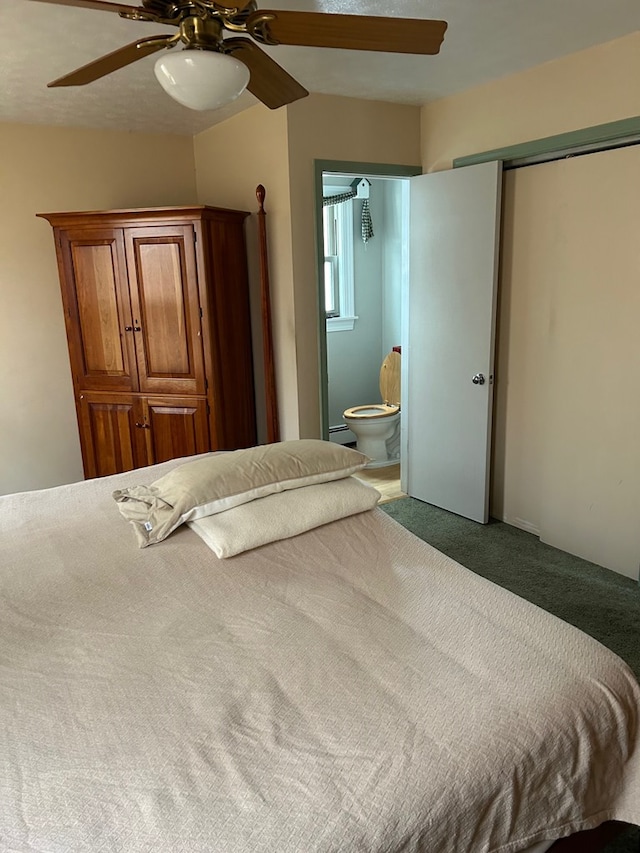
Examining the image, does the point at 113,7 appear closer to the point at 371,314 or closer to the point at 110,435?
the point at 110,435

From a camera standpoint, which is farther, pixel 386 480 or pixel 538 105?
pixel 386 480

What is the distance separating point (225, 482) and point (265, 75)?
1178mm

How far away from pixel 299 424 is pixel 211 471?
1.56m

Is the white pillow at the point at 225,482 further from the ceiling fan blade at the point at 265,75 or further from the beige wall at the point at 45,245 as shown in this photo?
the beige wall at the point at 45,245

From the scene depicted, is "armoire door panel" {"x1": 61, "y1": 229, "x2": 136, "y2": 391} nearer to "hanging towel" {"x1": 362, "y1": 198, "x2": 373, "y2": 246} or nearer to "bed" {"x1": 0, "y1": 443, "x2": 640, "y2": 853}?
"bed" {"x1": 0, "y1": 443, "x2": 640, "y2": 853}

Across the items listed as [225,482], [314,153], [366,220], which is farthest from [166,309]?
[366,220]

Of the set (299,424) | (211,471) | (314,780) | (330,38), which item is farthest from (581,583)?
(330,38)

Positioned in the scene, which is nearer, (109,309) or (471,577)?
(471,577)

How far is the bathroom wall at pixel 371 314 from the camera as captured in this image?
16.4 feet

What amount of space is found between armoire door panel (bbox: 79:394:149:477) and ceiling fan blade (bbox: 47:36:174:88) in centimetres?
203

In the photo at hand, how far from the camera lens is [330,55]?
252cm

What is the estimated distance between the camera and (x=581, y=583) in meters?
2.88

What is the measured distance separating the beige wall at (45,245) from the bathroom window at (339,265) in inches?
55.7

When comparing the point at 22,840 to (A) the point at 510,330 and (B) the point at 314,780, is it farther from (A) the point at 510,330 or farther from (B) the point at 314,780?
(A) the point at 510,330
